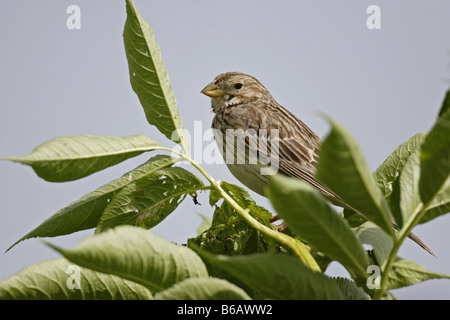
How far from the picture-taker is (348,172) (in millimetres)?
809

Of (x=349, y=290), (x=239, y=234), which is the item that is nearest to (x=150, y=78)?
(x=239, y=234)

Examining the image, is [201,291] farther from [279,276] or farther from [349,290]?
[349,290]

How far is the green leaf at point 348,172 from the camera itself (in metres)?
0.77

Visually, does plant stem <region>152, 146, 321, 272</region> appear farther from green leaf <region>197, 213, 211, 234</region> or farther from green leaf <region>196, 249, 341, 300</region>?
green leaf <region>197, 213, 211, 234</region>

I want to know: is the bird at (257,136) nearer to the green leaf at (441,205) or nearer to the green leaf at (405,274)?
the green leaf at (405,274)

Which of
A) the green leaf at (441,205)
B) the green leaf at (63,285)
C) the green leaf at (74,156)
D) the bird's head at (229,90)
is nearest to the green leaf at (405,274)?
the green leaf at (441,205)

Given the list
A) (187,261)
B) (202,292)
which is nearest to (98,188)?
(187,261)

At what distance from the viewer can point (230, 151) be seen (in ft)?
13.5

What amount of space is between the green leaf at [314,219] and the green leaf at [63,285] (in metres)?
0.42

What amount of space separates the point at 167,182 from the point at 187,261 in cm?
59

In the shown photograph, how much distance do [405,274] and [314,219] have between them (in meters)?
0.41

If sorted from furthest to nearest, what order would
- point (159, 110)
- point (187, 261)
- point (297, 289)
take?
point (159, 110), point (187, 261), point (297, 289)

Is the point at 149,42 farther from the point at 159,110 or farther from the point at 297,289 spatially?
the point at 297,289

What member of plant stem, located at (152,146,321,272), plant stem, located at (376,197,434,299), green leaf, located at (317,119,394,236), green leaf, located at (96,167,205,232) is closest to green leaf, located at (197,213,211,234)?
green leaf, located at (96,167,205,232)
